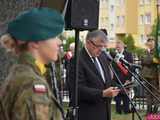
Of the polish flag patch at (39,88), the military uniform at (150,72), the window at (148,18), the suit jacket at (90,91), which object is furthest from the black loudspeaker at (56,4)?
the window at (148,18)

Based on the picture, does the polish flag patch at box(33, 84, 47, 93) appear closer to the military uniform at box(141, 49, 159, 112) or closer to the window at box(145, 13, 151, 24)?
the military uniform at box(141, 49, 159, 112)

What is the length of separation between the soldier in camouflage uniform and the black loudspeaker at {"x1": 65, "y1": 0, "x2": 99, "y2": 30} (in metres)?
3.79

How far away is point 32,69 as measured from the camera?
302 cm

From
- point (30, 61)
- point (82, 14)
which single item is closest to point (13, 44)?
point (30, 61)

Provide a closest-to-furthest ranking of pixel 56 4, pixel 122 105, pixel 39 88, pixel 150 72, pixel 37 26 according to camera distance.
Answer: pixel 39 88, pixel 37 26, pixel 56 4, pixel 150 72, pixel 122 105

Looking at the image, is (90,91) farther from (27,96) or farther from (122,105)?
(122,105)

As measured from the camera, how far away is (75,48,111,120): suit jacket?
6395 mm

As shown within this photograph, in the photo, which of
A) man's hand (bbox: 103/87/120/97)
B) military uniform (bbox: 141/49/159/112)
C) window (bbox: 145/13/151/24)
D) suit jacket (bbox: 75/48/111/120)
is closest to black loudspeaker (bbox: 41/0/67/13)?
suit jacket (bbox: 75/48/111/120)

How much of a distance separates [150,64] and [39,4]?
794cm

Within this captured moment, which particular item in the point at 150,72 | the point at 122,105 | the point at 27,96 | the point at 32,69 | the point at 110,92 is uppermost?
the point at 32,69

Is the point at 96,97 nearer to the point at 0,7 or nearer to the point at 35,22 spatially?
the point at 0,7

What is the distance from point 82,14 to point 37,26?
399 cm

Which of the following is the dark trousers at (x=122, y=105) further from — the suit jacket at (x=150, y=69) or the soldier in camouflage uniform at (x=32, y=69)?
the soldier in camouflage uniform at (x=32, y=69)

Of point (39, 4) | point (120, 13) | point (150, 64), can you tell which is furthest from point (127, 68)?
point (120, 13)
